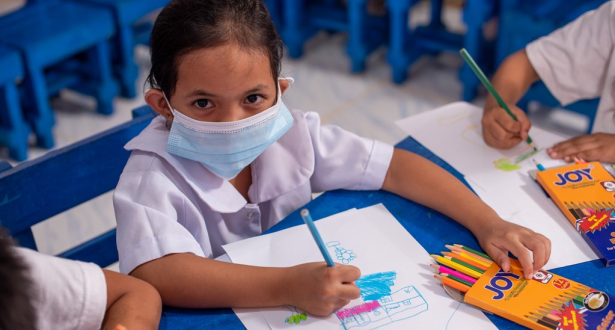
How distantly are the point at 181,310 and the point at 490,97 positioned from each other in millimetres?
712

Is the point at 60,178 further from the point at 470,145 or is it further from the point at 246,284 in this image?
the point at 470,145

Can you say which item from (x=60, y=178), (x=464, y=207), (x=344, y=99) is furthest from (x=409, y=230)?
(x=344, y=99)

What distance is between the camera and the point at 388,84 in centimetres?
274

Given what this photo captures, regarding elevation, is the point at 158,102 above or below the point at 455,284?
above

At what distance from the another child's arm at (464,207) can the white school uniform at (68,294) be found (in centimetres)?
49

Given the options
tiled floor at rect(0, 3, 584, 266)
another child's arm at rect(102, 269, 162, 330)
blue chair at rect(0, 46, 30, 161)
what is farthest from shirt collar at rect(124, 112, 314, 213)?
blue chair at rect(0, 46, 30, 161)

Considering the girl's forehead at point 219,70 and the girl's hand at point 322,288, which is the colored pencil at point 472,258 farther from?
the girl's forehead at point 219,70

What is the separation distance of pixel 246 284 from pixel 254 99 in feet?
0.89

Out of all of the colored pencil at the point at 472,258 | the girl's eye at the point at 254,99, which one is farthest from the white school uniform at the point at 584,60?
the girl's eye at the point at 254,99

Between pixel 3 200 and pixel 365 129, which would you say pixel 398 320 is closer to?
pixel 3 200

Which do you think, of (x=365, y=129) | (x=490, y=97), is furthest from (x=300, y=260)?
(x=365, y=129)

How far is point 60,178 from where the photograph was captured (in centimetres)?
104

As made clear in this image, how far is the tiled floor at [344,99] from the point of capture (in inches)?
95.3

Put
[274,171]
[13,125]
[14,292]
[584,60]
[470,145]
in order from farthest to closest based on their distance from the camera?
1. [13,125]
2. [584,60]
3. [470,145]
4. [274,171]
5. [14,292]
